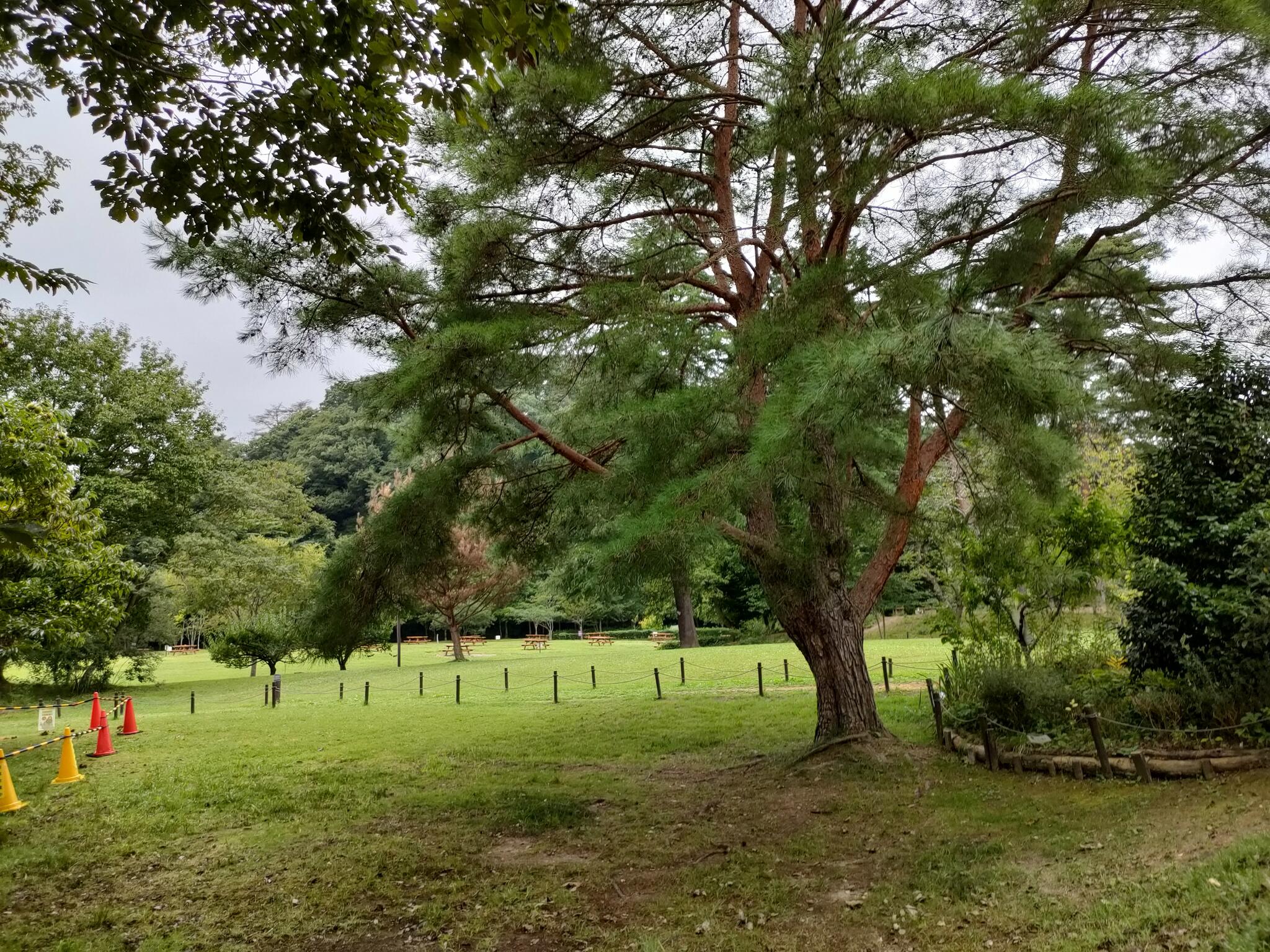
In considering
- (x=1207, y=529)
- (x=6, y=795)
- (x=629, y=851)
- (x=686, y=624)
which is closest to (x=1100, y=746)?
(x=1207, y=529)

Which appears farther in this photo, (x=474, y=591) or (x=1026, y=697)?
(x=474, y=591)

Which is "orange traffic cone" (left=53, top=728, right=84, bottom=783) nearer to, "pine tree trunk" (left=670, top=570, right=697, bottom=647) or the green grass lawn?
the green grass lawn

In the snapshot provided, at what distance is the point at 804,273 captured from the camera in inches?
246

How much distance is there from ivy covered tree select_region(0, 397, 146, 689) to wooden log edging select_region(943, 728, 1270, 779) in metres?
8.60

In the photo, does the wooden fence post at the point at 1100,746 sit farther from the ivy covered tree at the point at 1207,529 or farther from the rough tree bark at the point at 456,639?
the rough tree bark at the point at 456,639

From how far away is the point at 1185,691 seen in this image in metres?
6.24

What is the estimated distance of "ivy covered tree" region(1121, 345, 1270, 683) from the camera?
5828mm

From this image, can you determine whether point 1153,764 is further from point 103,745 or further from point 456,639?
point 456,639

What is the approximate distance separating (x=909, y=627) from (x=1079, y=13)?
84.5 feet

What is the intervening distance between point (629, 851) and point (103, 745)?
870 cm

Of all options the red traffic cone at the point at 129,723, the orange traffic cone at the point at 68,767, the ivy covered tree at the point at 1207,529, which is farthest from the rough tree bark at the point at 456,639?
the ivy covered tree at the point at 1207,529

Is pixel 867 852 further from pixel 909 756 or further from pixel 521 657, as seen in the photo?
pixel 521 657

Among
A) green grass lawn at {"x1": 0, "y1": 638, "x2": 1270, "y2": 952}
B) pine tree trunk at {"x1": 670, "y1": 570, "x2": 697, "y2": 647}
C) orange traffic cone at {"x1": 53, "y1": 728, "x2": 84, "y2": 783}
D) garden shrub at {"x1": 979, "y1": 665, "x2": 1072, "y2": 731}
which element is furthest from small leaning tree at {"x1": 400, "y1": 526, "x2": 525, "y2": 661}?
garden shrub at {"x1": 979, "y1": 665, "x2": 1072, "y2": 731}

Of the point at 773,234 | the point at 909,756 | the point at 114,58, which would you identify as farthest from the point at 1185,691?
the point at 114,58
